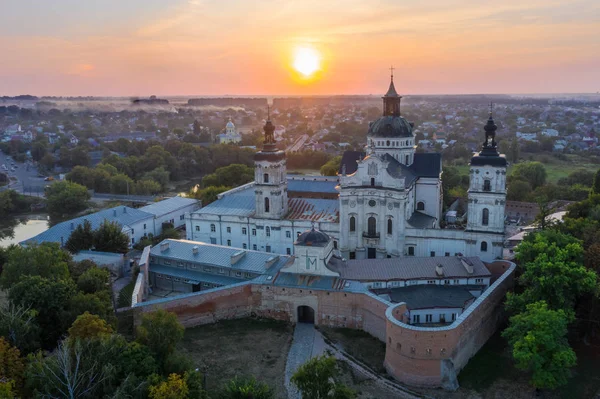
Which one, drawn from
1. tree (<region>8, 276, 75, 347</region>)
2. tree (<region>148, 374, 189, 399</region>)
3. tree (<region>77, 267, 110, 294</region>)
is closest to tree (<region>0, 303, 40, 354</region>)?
tree (<region>8, 276, 75, 347</region>)

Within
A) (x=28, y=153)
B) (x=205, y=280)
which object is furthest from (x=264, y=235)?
(x=28, y=153)

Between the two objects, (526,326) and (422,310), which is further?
(422,310)

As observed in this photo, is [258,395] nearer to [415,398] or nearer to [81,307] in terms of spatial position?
[415,398]

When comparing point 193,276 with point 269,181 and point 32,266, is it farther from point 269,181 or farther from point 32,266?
point 269,181

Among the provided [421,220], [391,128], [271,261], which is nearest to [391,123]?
[391,128]

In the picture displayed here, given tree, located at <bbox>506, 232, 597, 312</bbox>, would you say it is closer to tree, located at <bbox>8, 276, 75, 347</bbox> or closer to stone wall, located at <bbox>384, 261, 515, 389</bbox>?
stone wall, located at <bbox>384, 261, 515, 389</bbox>

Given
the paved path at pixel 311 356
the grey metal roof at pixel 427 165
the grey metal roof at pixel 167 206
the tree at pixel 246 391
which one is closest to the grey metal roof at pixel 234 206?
the grey metal roof at pixel 167 206
